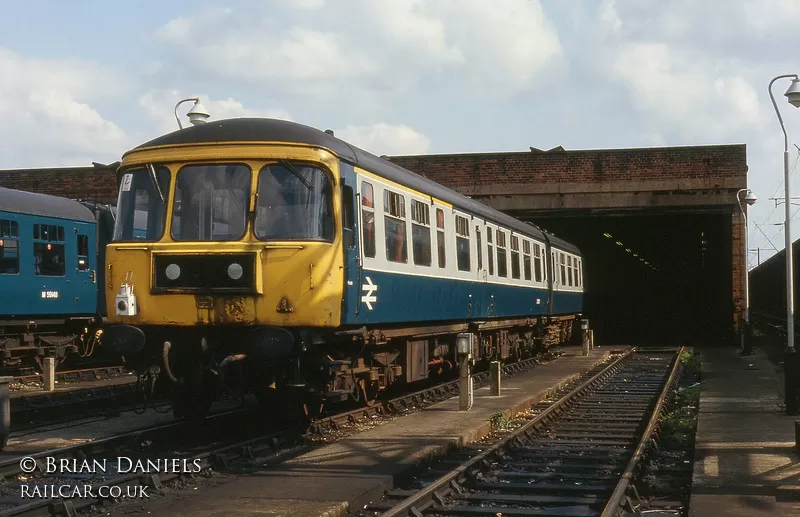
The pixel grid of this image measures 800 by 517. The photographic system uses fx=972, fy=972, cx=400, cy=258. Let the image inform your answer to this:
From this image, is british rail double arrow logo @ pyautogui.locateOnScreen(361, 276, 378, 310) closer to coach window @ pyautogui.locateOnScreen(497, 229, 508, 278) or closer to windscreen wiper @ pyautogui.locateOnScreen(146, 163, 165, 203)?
windscreen wiper @ pyautogui.locateOnScreen(146, 163, 165, 203)

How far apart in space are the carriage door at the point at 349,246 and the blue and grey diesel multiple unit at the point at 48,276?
8.76 meters

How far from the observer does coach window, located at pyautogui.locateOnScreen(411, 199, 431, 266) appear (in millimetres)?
12367

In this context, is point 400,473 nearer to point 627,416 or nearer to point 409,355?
point 409,355

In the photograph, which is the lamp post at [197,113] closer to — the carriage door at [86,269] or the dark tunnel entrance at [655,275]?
the carriage door at [86,269]

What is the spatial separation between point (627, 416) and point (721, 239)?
79.9 feet

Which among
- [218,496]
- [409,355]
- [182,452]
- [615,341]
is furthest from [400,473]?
[615,341]

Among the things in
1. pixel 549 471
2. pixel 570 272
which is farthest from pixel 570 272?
pixel 549 471

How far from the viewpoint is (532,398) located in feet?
45.9

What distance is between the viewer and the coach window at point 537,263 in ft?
69.6

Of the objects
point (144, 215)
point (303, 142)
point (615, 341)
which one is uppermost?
point (303, 142)

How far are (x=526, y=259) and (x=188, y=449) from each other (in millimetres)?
11514

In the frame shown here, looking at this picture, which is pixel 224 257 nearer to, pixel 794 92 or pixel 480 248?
pixel 480 248

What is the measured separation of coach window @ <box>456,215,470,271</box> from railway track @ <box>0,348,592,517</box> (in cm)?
252

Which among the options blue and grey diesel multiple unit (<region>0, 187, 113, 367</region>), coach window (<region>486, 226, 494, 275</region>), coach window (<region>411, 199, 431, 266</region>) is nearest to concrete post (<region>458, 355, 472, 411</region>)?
coach window (<region>411, 199, 431, 266</region>)
